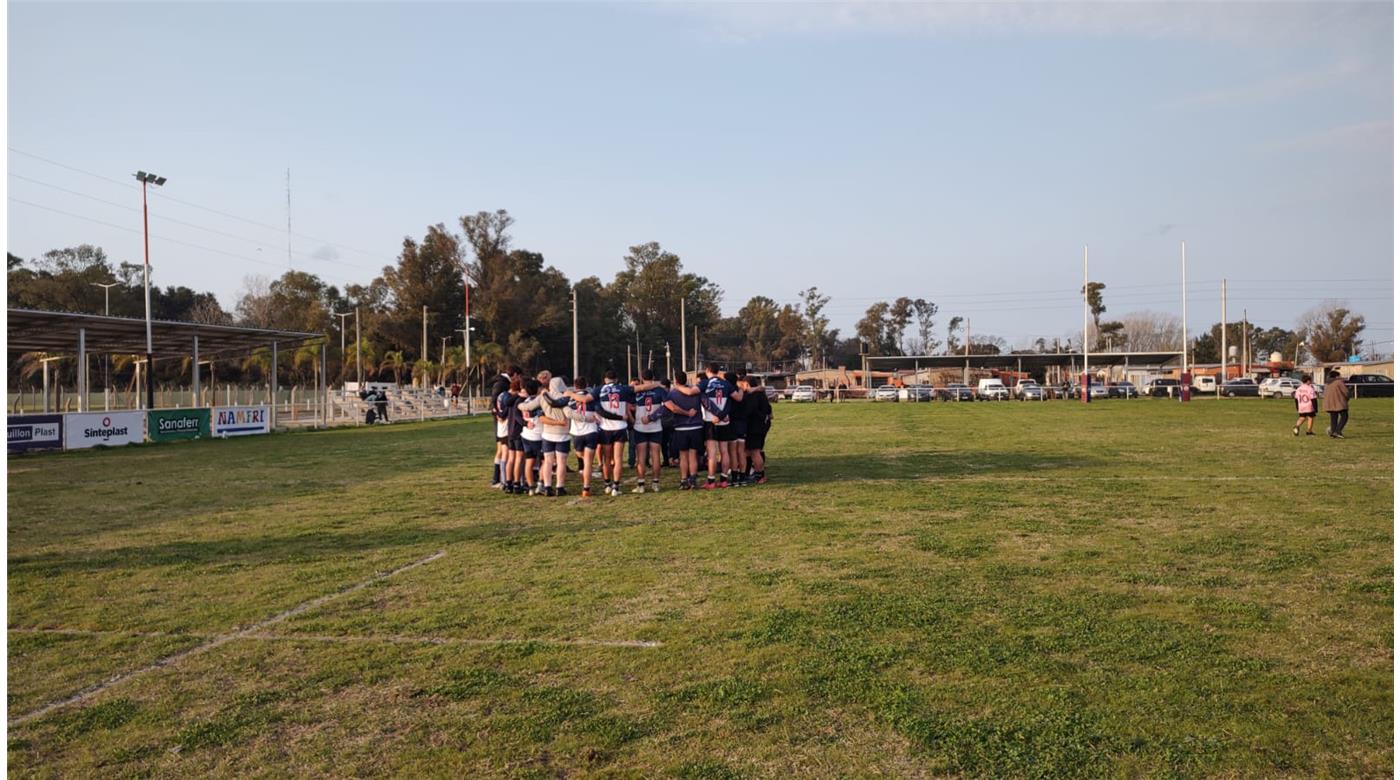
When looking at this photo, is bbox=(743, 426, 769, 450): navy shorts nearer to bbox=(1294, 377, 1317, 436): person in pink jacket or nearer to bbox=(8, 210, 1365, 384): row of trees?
bbox=(1294, 377, 1317, 436): person in pink jacket

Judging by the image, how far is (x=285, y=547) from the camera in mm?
9727

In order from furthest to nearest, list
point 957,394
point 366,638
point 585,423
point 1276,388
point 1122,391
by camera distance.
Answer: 1. point 1122,391
2. point 957,394
3. point 1276,388
4. point 585,423
5. point 366,638

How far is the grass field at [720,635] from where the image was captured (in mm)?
4371

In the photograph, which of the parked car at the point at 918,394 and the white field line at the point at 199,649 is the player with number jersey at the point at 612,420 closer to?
the white field line at the point at 199,649

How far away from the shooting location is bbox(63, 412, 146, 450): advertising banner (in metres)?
25.6

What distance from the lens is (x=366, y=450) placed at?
24.5 meters

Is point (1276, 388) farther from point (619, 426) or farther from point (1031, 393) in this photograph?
point (619, 426)

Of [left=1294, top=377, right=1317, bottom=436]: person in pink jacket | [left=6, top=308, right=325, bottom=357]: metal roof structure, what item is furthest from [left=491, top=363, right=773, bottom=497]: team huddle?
[left=6, top=308, right=325, bottom=357]: metal roof structure

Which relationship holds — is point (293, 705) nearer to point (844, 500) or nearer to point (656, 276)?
point (844, 500)

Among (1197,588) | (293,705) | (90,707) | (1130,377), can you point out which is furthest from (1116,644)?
(1130,377)

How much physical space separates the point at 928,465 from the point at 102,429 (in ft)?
73.9

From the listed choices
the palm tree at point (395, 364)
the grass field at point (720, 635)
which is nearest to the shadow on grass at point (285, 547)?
the grass field at point (720, 635)

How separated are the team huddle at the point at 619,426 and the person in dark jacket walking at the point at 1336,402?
14456 millimetres

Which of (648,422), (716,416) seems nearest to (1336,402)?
(716,416)
